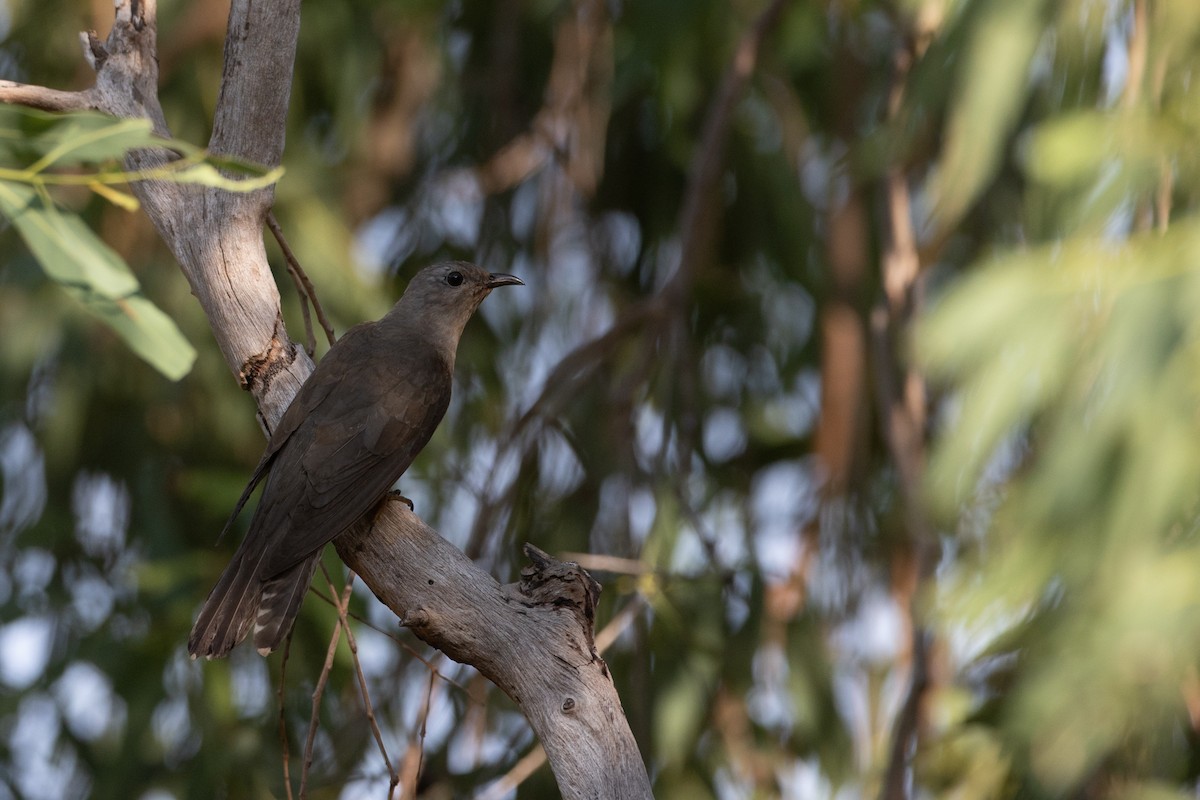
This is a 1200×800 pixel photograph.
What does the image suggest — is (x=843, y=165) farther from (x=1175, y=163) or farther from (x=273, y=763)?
(x=273, y=763)

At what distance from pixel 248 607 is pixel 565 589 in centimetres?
97

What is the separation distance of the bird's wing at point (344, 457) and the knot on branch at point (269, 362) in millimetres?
358

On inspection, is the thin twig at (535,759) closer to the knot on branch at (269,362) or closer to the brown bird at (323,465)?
the brown bird at (323,465)

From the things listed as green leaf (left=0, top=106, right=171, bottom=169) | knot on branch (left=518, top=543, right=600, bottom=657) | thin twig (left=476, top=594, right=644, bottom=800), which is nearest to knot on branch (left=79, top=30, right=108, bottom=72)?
green leaf (left=0, top=106, right=171, bottom=169)

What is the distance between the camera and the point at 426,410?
3.65 meters

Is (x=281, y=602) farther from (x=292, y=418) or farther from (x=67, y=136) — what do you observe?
(x=67, y=136)

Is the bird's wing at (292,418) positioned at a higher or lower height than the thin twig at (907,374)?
higher

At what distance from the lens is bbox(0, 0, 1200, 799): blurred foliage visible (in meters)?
2.61

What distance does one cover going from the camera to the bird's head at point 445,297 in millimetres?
4195

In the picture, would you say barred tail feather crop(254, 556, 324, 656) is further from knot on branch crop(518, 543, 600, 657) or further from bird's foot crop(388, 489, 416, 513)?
knot on branch crop(518, 543, 600, 657)

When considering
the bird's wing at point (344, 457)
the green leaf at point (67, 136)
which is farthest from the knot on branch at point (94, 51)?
the green leaf at point (67, 136)

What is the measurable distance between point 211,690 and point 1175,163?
378 centimetres

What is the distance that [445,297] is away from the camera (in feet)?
14.0

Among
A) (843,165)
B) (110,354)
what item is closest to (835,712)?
(843,165)
